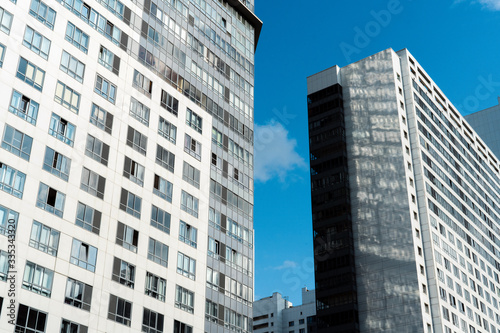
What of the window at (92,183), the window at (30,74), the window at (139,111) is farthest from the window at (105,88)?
the window at (92,183)

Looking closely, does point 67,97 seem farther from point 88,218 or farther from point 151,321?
point 151,321

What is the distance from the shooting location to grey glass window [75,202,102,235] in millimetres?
46688

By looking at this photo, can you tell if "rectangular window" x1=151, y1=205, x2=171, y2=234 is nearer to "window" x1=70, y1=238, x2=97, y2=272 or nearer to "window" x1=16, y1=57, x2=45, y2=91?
"window" x1=70, y1=238, x2=97, y2=272

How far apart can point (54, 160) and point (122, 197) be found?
695cm

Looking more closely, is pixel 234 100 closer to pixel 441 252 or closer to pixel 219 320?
pixel 219 320

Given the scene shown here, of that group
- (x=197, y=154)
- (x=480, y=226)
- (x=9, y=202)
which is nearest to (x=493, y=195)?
(x=480, y=226)

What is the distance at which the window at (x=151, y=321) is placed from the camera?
48625 millimetres

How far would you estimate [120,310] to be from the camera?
4694 cm

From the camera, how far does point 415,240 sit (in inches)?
3853

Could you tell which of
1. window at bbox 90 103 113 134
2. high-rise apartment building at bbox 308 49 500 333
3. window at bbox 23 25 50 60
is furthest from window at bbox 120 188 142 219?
high-rise apartment building at bbox 308 49 500 333

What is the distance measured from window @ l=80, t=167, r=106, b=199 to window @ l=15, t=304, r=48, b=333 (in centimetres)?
1071

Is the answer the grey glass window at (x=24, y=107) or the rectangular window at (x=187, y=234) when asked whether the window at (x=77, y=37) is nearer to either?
the grey glass window at (x=24, y=107)

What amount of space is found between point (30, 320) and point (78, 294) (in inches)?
182

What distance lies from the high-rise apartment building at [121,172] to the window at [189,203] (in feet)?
0.48
